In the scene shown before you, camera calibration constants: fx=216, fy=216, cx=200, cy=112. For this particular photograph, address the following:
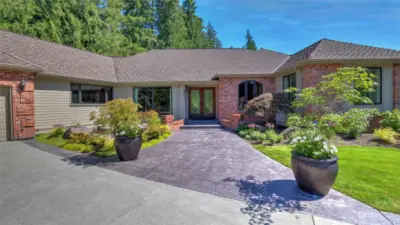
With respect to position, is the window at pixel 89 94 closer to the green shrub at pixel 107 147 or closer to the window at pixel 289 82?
the green shrub at pixel 107 147

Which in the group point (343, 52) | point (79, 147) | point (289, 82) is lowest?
point (79, 147)

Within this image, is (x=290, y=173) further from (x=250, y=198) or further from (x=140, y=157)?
(x=140, y=157)

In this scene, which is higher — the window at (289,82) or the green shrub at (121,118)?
the window at (289,82)

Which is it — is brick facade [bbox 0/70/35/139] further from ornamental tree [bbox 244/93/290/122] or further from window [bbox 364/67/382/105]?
window [bbox 364/67/382/105]

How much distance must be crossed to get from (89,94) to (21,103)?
169 inches

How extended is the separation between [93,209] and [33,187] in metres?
2.00

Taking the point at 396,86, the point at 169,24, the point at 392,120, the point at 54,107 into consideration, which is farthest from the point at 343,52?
the point at 169,24

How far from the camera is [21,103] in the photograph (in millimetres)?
9727

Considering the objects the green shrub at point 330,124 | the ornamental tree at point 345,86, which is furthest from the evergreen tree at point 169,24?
the green shrub at point 330,124

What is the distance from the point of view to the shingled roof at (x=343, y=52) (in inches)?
410

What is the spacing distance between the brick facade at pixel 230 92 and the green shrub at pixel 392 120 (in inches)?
229

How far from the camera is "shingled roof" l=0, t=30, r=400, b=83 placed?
1080cm

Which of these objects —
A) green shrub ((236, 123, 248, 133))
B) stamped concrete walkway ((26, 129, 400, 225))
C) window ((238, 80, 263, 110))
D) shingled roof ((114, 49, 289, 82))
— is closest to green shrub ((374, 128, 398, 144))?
stamped concrete walkway ((26, 129, 400, 225))

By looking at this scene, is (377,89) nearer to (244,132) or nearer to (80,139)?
(244,132)
